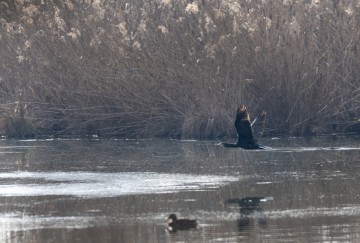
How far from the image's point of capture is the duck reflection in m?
10.7

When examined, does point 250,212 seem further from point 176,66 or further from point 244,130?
point 176,66

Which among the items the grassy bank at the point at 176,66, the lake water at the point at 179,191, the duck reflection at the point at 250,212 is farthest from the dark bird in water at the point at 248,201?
the grassy bank at the point at 176,66

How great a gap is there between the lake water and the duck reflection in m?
0.01

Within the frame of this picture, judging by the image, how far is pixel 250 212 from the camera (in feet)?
37.6

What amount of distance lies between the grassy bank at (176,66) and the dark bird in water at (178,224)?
33.4 feet

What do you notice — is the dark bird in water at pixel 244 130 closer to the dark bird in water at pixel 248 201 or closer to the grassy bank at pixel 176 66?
the dark bird in water at pixel 248 201

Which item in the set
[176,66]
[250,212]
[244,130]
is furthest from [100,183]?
[176,66]

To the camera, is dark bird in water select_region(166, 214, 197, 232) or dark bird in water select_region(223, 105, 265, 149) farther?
dark bird in water select_region(223, 105, 265, 149)

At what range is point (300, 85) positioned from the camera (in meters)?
20.8

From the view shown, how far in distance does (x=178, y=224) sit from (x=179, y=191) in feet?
9.80

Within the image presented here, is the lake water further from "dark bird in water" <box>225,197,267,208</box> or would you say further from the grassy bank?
the grassy bank

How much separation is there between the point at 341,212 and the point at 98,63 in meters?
11.4

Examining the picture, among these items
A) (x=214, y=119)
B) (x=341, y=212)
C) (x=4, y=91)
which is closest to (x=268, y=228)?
(x=341, y=212)

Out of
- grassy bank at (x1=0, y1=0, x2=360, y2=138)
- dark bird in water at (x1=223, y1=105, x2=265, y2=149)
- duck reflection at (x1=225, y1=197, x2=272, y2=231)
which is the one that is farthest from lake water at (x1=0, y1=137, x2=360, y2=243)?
grassy bank at (x1=0, y1=0, x2=360, y2=138)
